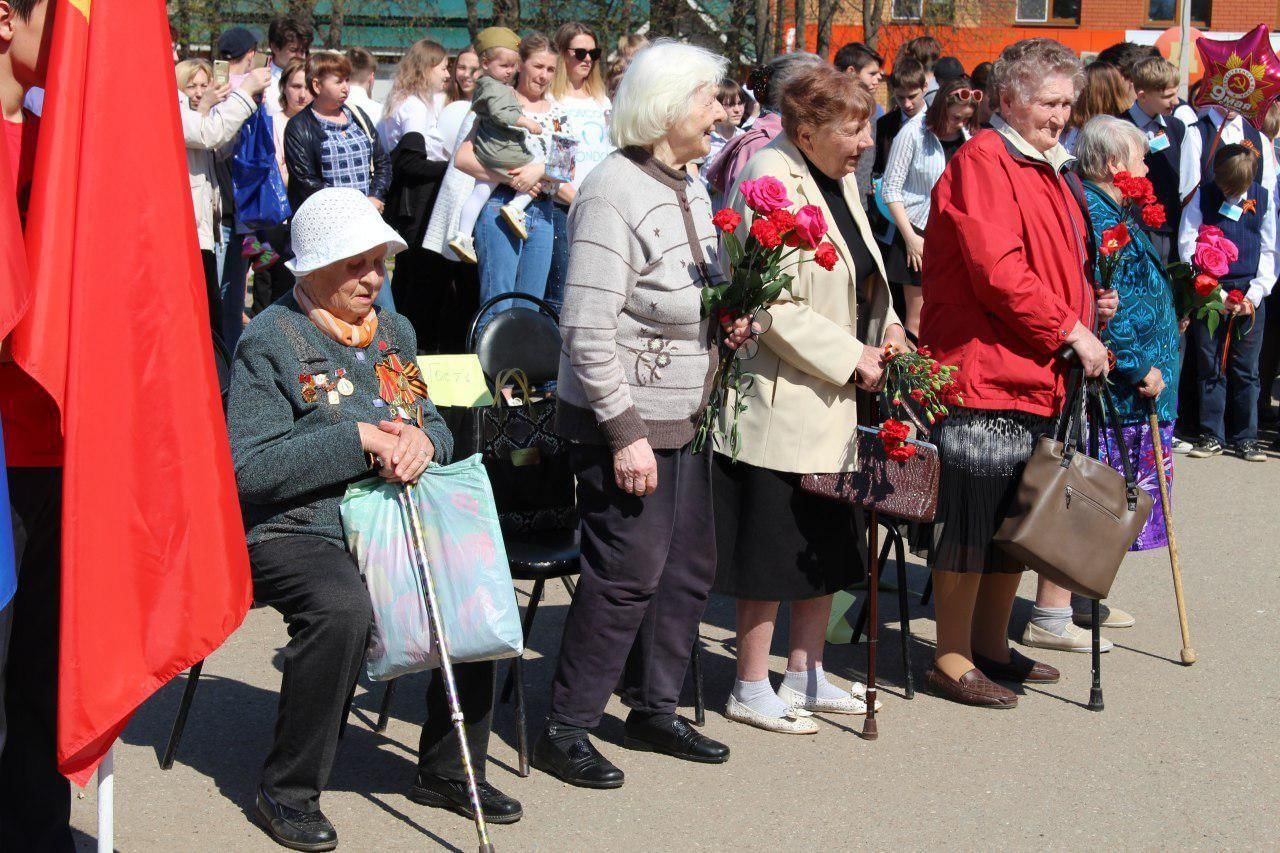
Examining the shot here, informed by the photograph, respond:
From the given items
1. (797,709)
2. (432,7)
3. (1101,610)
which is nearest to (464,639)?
(797,709)

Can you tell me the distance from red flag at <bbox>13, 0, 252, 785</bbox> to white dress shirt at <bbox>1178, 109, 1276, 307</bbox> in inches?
263

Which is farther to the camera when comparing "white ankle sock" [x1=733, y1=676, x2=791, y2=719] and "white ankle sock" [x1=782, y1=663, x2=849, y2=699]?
"white ankle sock" [x1=782, y1=663, x2=849, y2=699]

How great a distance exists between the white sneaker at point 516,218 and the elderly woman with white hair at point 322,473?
357 cm

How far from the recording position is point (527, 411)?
15.2 ft

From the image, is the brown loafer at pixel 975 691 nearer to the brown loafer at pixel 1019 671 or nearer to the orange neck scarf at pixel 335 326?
the brown loafer at pixel 1019 671

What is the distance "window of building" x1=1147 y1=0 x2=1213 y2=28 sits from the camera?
3384 centimetres

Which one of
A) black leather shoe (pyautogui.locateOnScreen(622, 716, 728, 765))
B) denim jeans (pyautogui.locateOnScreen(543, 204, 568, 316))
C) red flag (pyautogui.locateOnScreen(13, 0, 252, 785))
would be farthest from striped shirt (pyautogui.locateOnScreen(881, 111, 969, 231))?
red flag (pyautogui.locateOnScreen(13, 0, 252, 785))

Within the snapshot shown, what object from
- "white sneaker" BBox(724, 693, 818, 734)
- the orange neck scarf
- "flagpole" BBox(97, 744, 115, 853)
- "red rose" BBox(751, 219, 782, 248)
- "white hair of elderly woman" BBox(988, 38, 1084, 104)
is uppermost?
"white hair of elderly woman" BBox(988, 38, 1084, 104)

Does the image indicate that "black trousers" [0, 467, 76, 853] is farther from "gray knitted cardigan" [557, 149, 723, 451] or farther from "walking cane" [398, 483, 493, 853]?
"gray knitted cardigan" [557, 149, 723, 451]

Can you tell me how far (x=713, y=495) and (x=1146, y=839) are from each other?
1.57 m

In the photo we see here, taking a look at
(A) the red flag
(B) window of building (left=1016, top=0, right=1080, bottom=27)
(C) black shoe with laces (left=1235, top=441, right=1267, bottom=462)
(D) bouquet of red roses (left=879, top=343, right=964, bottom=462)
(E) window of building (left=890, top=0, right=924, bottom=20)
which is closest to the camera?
(A) the red flag

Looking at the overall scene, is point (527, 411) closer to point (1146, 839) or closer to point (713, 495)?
point (713, 495)

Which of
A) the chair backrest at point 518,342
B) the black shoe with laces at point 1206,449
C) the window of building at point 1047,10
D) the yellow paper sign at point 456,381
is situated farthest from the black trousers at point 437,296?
the window of building at point 1047,10

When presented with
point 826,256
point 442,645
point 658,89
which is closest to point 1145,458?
point 826,256
